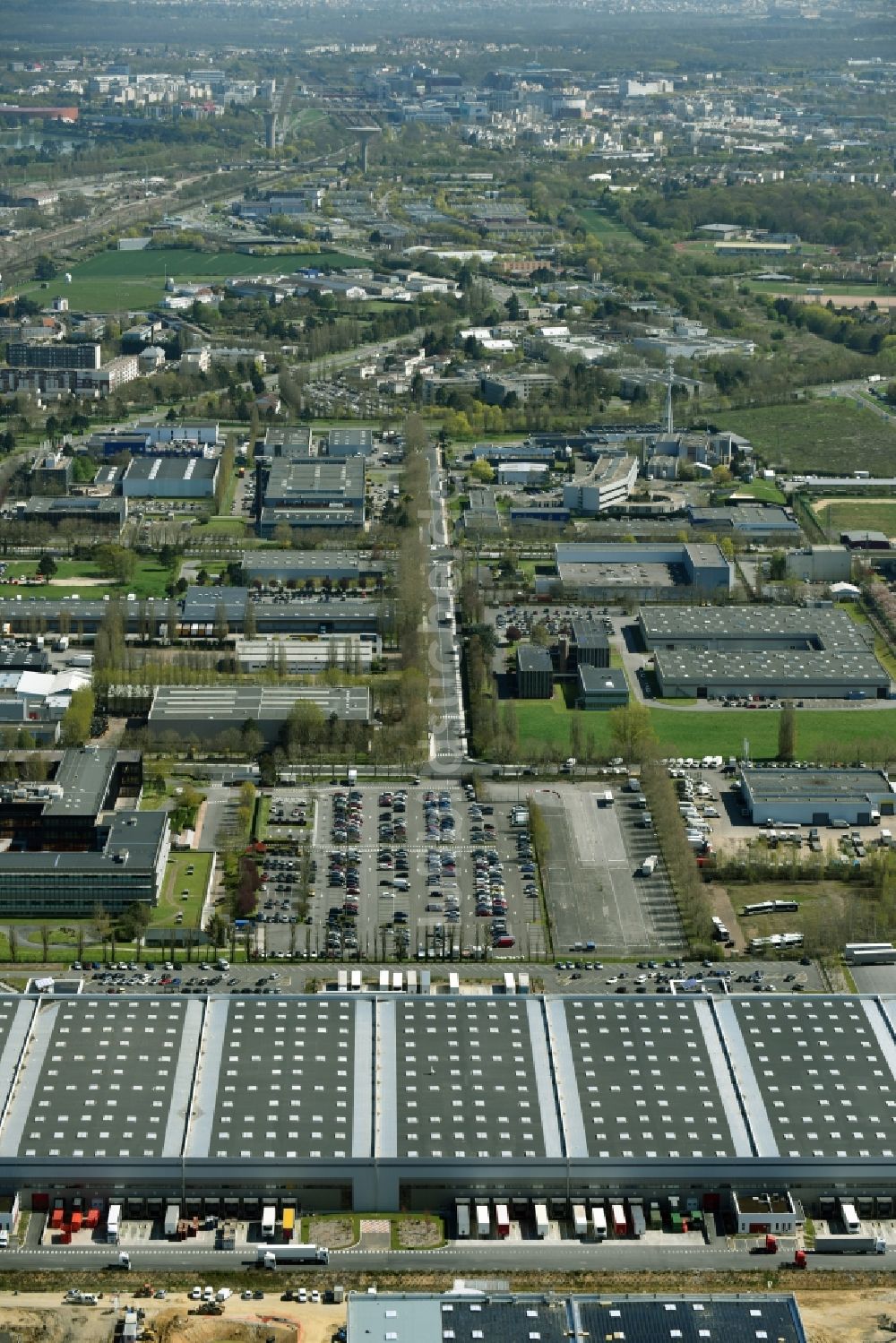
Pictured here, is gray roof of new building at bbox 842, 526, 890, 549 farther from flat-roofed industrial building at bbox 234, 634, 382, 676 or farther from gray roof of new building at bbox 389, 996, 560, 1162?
gray roof of new building at bbox 389, 996, 560, 1162

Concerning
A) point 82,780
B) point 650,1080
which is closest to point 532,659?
point 82,780

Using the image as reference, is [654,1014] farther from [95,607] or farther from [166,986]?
[95,607]

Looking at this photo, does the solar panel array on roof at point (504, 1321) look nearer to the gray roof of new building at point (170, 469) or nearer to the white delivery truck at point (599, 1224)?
the white delivery truck at point (599, 1224)

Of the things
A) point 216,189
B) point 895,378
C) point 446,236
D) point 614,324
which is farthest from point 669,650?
point 216,189

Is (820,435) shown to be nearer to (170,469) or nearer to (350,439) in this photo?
(350,439)

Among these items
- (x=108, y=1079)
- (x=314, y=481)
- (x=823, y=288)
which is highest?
(x=108, y=1079)

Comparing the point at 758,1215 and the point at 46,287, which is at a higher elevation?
the point at 758,1215
